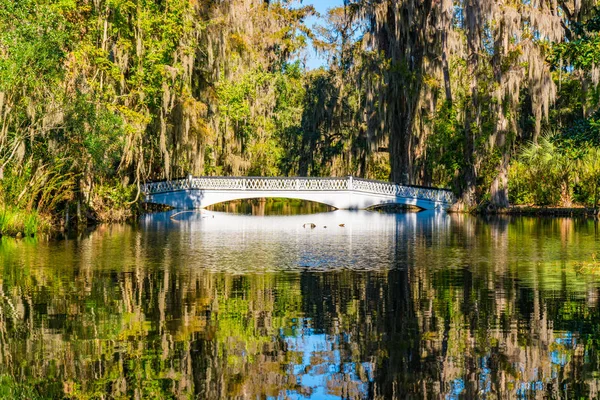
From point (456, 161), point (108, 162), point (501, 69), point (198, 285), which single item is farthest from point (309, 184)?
point (198, 285)

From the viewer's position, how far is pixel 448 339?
28.9ft

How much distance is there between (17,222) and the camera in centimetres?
2311

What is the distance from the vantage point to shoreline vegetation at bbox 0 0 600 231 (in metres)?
23.2

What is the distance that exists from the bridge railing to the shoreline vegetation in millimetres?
861

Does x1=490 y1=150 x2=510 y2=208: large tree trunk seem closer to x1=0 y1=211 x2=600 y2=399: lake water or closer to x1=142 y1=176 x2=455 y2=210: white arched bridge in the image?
x1=142 y1=176 x2=455 y2=210: white arched bridge

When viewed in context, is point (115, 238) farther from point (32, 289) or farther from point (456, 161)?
point (456, 161)

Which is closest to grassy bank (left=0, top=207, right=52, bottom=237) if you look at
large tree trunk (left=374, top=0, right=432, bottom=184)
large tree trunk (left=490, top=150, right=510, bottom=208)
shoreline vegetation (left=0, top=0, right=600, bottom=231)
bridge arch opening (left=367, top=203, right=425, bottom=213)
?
shoreline vegetation (left=0, top=0, right=600, bottom=231)

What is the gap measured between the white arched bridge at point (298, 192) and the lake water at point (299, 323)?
80.0 feet

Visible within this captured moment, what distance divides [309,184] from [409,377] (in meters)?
41.1

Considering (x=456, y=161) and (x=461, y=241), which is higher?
(x=456, y=161)

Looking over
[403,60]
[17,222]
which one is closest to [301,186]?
[403,60]

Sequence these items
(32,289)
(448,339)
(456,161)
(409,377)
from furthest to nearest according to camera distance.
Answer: (456,161)
(32,289)
(448,339)
(409,377)

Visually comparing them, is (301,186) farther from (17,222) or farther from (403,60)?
(17,222)

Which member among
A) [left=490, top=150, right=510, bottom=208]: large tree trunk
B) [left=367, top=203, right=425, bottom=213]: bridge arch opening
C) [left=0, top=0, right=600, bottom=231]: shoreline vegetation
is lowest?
[left=367, top=203, right=425, bottom=213]: bridge arch opening
